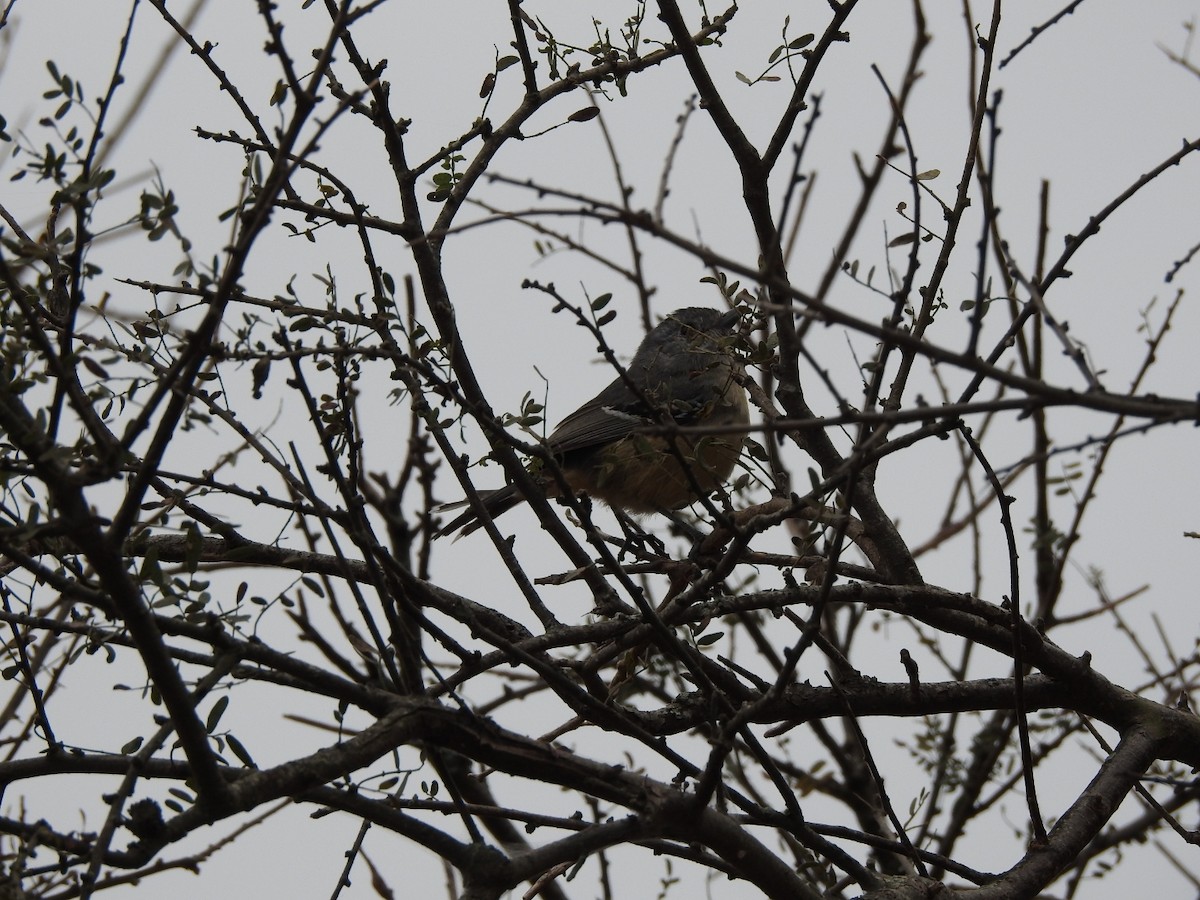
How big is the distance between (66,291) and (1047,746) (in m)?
4.44

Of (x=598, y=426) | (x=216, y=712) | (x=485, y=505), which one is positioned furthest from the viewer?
(x=598, y=426)

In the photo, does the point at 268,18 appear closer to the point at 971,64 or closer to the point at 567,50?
the point at 567,50

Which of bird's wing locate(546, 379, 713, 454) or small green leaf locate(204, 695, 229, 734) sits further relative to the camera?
bird's wing locate(546, 379, 713, 454)

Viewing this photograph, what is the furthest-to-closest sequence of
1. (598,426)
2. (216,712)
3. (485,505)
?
(598,426), (485,505), (216,712)

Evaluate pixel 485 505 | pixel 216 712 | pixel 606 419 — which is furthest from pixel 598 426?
pixel 216 712

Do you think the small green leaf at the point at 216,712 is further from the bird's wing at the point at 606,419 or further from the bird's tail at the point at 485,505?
the bird's wing at the point at 606,419

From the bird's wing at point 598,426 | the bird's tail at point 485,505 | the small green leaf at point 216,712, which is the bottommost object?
the small green leaf at point 216,712

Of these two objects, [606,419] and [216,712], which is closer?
[216,712]

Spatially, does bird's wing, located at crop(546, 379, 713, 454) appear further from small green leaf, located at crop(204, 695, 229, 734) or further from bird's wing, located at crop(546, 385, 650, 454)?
small green leaf, located at crop(204, 695, 229, 734)


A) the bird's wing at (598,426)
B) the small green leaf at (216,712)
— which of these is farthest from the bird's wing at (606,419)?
the small green leaf at (216,712)

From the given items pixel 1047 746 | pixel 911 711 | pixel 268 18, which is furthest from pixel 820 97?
pixel 1047 746

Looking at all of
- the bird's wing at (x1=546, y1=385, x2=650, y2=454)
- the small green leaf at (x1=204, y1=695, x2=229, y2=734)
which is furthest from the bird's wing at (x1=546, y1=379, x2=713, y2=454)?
the small green leaf at (x1=204, y1=695, x2=229, y2=734)

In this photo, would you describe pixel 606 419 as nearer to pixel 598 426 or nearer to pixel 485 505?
pixel 598 426

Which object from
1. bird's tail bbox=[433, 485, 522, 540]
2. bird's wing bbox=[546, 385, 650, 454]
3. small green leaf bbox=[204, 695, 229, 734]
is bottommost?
small green leaf bbox=[204, 695, 229, 734]
